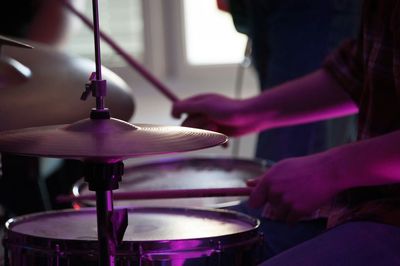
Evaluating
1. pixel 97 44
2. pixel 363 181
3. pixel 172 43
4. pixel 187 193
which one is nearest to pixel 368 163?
pixel 363 181

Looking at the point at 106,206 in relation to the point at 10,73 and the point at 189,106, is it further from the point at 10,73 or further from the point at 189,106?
the point at 189,106

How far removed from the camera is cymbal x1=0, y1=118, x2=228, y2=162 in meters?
0.77

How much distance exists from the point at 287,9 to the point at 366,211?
2.68ft

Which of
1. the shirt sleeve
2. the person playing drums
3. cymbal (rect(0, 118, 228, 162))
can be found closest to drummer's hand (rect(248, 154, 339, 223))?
the person playing drums

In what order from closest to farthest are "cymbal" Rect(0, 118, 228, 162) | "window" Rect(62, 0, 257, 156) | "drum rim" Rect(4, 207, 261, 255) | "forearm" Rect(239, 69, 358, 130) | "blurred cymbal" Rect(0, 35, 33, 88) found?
"cymbal" Rect(0, 118, 228, 162) < "drum rim" Rect(4, 207, 261, 255) < "blurred cymbal" Rect(0, 35, 33, 88) < "forearm" Rect(239, 69, 358, 130) < "window" Rect(62, 0, 257, 156)

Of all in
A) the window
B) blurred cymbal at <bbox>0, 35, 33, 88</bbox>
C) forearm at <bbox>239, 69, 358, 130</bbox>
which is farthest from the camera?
the window

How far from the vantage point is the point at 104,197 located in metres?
0.85

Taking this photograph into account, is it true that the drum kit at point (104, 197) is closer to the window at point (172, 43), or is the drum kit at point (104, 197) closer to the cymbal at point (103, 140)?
the cymbal at point (103, 140)

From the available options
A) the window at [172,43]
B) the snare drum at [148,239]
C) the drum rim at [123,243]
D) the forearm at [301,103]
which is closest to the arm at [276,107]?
the forearm at [301,103]

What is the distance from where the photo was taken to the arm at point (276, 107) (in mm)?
1237

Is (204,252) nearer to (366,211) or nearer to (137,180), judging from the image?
(366,211)

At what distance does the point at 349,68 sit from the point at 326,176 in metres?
0.29

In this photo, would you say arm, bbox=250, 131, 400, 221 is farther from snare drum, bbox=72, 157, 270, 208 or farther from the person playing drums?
snare drum, bbox=72, 157, 270, 208

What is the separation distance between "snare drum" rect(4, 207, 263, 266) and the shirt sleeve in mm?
281
